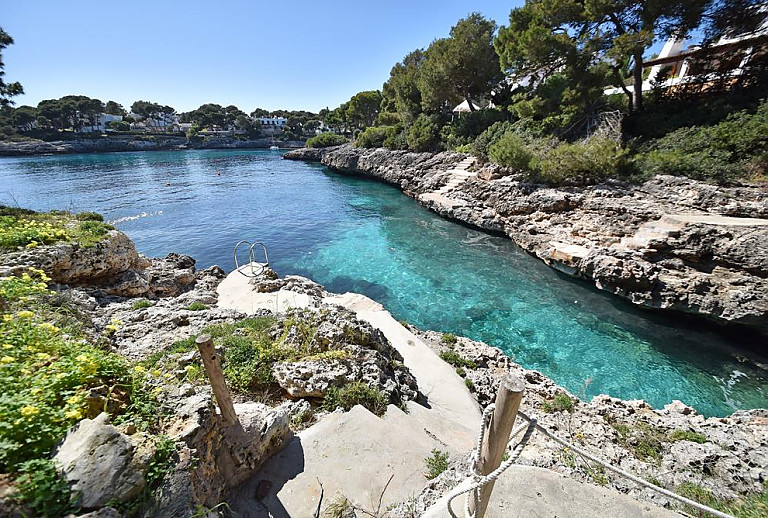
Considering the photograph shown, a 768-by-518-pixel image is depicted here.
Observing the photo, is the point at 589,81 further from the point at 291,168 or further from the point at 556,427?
the point at 291,168

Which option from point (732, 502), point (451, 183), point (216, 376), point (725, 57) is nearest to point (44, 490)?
point (216, 376)

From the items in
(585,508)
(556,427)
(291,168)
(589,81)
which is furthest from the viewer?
(291,168)

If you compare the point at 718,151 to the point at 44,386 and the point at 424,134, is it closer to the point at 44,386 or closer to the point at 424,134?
the point at 44,386

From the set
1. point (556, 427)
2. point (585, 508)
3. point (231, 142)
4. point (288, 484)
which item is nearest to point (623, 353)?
point (556, 427)

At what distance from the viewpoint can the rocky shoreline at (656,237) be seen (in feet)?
32.8

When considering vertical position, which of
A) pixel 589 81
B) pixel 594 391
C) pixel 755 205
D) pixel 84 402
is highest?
pixel 589 81

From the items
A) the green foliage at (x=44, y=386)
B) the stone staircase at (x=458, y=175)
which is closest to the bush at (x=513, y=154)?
the stone staircase at (x=458, y=175)

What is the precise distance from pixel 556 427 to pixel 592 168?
52.4 feet

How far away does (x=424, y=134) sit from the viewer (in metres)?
34.0

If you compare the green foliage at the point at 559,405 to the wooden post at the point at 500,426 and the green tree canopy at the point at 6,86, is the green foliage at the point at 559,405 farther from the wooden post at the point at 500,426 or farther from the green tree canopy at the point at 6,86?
the green tree canopy at the point at 6,86

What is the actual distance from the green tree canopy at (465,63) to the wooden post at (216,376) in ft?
110

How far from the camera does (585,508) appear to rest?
11.0 ft

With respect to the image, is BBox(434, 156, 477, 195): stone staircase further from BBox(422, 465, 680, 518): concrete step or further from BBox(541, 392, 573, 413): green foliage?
BBox(422, 465, 680, 518): concrete step

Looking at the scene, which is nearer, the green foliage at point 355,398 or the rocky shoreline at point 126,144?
the green foliage at point 355,398
